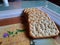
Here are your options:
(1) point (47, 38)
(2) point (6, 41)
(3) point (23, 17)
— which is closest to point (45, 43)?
(1) point (47, 38)

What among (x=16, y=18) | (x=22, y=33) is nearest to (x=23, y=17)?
(x=16, y=18)

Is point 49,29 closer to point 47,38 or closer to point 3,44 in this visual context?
point 47,38

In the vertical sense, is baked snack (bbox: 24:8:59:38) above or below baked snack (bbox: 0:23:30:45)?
above

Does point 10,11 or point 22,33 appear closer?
point 22,33

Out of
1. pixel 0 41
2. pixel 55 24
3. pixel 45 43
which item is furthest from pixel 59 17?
pixel 0 41

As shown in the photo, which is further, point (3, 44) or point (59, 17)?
point (59, 17)

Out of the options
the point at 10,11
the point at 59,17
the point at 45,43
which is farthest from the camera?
the point at 10,11

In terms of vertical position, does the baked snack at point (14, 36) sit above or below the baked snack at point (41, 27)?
below

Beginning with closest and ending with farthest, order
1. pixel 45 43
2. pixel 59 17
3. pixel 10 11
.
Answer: pixel 45 43 < pixel 59 17 < pixel 10 11

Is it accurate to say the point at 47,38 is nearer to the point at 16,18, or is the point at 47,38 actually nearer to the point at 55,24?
the point at 55,24
